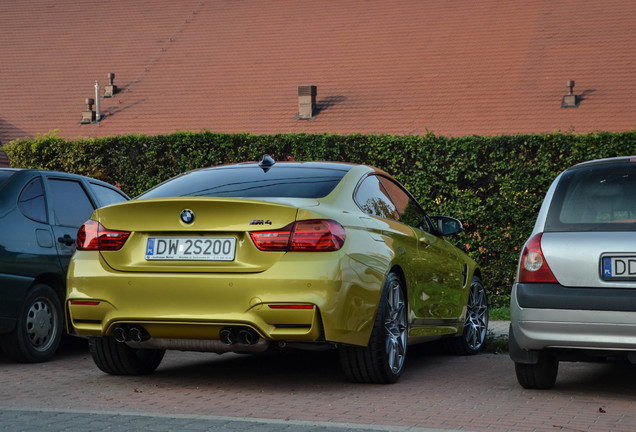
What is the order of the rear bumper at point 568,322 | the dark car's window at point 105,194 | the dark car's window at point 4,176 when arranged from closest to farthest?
the rear bumper at point 568,322 → the dark car's window at point 4,176 → the dark car's window at point 105,194

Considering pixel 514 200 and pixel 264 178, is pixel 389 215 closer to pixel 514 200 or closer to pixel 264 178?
pixel 264 178

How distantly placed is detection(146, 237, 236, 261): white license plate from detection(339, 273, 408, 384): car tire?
41.9 inches

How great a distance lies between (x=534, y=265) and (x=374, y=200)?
1.54 m

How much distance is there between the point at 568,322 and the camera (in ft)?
20.6

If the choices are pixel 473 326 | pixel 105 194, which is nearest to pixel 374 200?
pixel 473 326

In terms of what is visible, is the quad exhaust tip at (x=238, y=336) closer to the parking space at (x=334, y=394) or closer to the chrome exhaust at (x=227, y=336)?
the chrome exhaust at (x=227, y=336)

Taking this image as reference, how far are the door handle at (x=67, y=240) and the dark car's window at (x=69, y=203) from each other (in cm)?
15

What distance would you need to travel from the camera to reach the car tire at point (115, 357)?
7406mm

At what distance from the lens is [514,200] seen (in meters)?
13.4

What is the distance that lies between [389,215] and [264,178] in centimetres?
106

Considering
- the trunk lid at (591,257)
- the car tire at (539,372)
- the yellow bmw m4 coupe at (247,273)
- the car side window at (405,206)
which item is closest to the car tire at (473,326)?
the car side window at (405,206)

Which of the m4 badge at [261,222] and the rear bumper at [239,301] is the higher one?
the m4 badge at [261,222]

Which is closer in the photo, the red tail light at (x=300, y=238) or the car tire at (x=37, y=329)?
the red tail light at (x=300, y=238)

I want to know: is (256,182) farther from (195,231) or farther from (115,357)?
(115,357)
